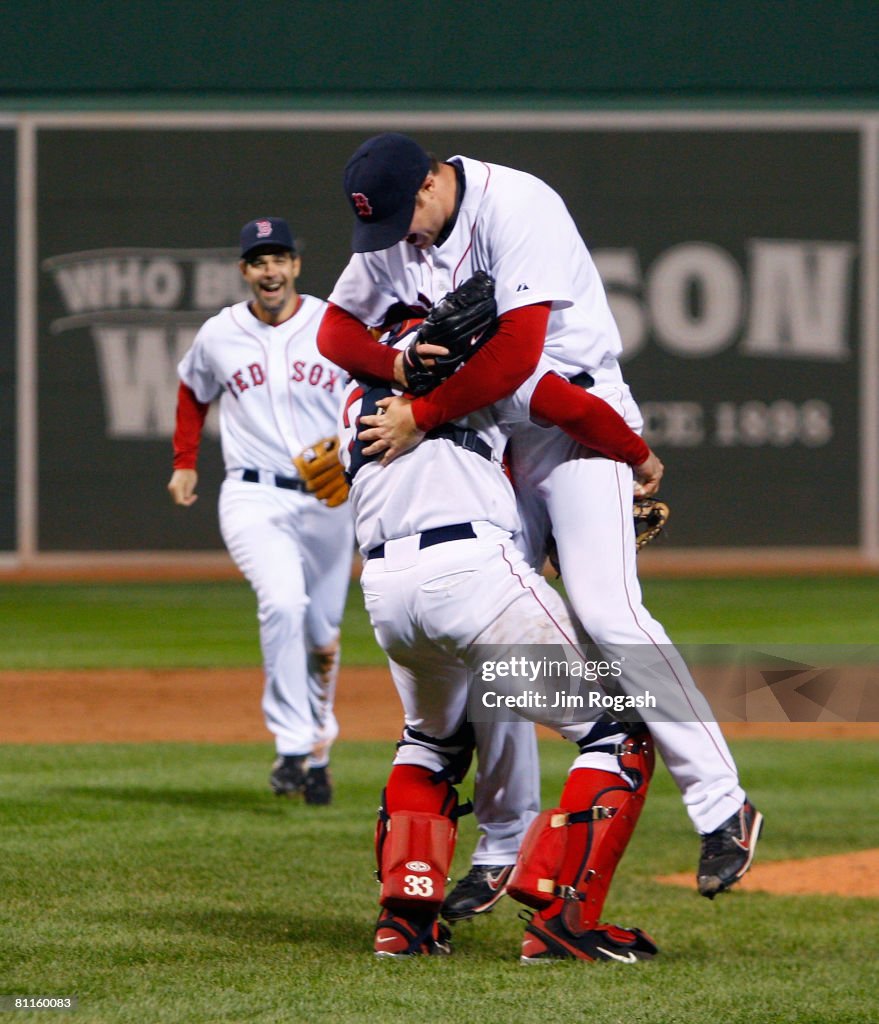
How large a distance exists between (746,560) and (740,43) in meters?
5.24

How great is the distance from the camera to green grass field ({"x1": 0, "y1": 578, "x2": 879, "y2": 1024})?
294 centimetres

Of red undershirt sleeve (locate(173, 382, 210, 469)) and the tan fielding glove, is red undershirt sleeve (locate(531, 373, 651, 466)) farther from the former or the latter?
red undershirt sleeve (locate(173, 382, 210, 469))

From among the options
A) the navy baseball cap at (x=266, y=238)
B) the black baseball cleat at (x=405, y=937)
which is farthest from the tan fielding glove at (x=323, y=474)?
the black baseball cleat at (x=405, y=937)

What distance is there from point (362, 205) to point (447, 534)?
69cm

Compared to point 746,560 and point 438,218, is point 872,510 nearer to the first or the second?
point 746,560

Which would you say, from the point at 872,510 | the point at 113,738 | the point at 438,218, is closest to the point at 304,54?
the point at 872,510

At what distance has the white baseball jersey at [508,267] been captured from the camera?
333 cm

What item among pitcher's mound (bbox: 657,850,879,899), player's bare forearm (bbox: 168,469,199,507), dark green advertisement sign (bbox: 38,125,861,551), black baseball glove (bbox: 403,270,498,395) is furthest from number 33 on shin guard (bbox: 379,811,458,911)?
dark green advertisement sign (bbox: 38,125,861,551)

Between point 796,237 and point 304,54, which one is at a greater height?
point 304,54

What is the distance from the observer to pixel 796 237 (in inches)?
622

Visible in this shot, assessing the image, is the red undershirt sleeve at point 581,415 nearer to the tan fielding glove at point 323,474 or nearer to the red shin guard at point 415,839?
the red shin guard at point 415,839

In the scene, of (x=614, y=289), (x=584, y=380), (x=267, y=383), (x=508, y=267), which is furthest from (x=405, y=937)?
(x=614, y=289)

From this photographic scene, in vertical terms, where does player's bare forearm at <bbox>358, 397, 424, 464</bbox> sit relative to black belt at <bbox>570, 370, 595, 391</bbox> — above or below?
below

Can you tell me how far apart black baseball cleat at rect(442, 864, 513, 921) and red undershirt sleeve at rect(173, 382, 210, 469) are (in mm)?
2798
